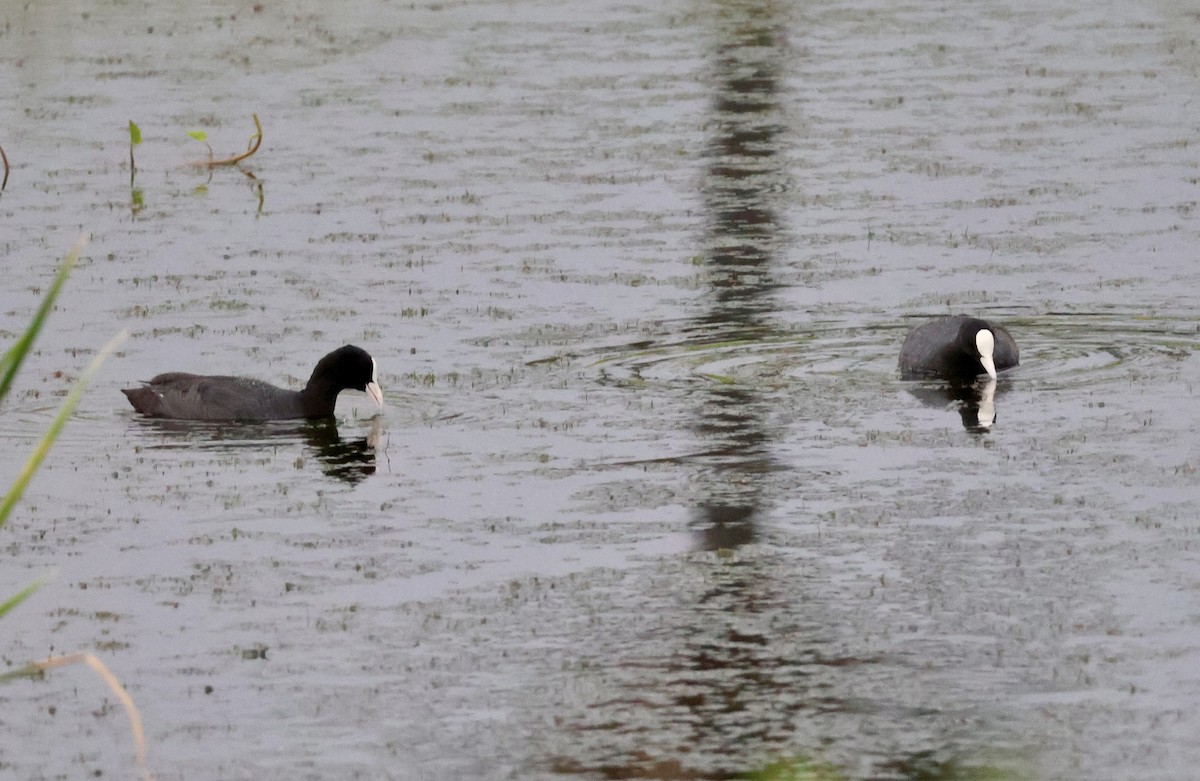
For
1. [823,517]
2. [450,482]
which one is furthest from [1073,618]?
[450,482]

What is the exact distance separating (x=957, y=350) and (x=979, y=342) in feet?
0.41

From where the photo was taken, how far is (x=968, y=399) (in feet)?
37.5

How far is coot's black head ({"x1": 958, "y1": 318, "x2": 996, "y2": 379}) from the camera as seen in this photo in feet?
38.1

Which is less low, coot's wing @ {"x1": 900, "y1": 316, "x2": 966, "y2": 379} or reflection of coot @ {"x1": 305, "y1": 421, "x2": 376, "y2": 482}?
coot's wing @ {"x1": 900, "y1": 316, "x2": 966, "y2": 379}

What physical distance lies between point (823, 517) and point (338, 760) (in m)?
2.96

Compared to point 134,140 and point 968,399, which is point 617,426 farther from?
Answer: point 134,140

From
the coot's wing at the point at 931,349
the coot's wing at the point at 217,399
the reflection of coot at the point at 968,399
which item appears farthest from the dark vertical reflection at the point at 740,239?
the coot's wing at the point at 217,399

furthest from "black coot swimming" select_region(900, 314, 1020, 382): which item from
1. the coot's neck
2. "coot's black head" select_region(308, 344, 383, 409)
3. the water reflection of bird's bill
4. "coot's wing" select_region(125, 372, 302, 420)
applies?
"coot's wing" select_region(125, 372, 302, 420)

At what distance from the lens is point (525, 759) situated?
6.64 m

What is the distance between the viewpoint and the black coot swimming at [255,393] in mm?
11109

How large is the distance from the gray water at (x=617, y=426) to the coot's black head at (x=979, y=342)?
211 mm

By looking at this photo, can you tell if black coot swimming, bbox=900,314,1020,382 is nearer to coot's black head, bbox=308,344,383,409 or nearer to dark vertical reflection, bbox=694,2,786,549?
dark vertical reflection, bbox=694,2,786,549

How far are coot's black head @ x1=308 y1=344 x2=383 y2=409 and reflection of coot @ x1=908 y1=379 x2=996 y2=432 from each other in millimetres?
2607

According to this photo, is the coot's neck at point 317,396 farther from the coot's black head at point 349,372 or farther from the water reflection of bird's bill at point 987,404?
the water reflection of bird's bill at point 987,404
